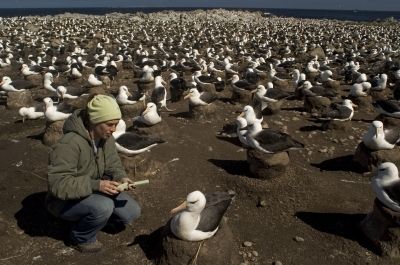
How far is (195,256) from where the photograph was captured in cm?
591

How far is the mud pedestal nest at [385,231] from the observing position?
6.51 m

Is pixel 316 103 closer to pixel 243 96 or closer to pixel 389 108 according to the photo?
pixel 243 96

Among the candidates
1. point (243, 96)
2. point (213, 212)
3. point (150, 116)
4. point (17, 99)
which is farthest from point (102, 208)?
point (17, 99)

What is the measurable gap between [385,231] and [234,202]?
2.70m

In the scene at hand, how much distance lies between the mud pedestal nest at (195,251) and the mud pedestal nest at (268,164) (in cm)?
249

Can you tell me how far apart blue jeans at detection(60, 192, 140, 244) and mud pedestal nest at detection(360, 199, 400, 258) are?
3.63 metres

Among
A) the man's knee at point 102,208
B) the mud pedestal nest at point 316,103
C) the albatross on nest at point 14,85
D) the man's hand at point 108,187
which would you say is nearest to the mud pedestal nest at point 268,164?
the man's knee at point 102,208

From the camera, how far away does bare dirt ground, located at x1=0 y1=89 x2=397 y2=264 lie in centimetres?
661

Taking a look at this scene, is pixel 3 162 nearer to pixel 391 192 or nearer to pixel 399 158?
pixel 391 192

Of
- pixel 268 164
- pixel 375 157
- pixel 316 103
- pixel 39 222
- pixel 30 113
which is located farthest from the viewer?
pixel 316 103

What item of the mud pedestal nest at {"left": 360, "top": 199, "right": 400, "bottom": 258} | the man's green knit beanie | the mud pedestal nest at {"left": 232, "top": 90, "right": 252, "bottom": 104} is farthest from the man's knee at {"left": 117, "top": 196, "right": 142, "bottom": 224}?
the mud pedestal nest at {"left": 232, "top": 90, "right": 252, "bottom": 104}

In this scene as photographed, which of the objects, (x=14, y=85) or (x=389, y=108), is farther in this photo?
(x=14, y=85)

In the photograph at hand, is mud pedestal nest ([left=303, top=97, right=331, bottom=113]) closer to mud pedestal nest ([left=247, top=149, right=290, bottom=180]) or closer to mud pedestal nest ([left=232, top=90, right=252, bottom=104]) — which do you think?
mud pedestal nest ([left=232, top=90, right=252, bottom=104])

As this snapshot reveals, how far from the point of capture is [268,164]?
8.47 m
